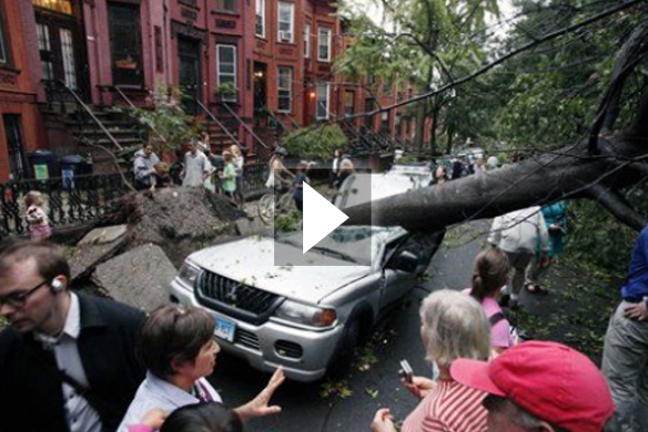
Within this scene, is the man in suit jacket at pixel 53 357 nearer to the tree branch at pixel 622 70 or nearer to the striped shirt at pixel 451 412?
the striped shirt at pixel 451 412

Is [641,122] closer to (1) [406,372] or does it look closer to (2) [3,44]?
(1) [406,372]

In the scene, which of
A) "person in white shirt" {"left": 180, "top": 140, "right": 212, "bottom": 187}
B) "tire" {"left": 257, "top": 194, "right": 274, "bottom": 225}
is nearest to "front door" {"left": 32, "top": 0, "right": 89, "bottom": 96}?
"person in white shirt" {"left": 180, "top": 140, "right": 212, "bottom": 187}

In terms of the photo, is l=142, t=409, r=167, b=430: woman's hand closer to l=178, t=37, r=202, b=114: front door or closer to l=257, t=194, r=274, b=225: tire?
l=257, t=194, r=274, b=225: tire

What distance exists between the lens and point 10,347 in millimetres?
1906

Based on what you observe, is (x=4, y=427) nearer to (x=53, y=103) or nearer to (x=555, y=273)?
(x=555, y=273)

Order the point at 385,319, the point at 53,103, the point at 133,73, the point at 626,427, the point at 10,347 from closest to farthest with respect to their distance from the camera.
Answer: the point at 10,347 < the point at 626,427 < the point at 385,319 < the point at 53,103 < the point at 133,73

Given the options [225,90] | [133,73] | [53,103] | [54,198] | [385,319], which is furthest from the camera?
[225,90]

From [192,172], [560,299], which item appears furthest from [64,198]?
[560,299]

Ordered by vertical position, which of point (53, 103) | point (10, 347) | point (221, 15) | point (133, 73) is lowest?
point (10, 347)

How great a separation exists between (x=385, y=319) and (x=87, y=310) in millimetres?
4275

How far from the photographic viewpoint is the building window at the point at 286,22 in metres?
25.0

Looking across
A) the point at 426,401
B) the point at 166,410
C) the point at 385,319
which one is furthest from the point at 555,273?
the point at 166,410

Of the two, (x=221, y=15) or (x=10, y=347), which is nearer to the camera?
(x=10, y=347)

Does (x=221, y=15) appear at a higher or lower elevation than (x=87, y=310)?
higher
